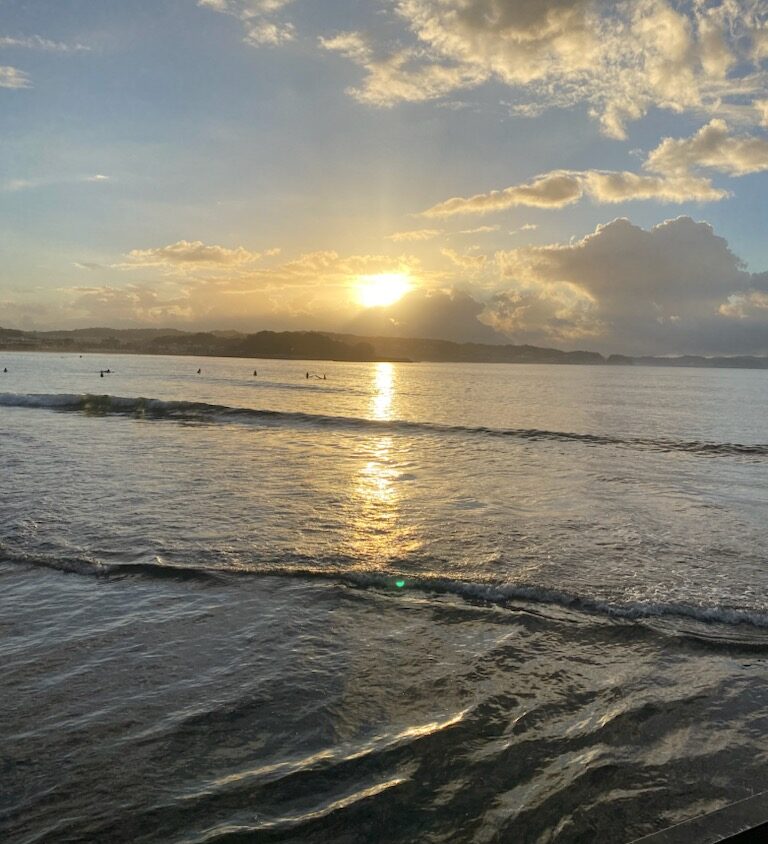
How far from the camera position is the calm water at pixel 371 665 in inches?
173

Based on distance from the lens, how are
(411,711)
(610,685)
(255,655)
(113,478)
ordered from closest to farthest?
(411,711) → (610,685) → (255,655) → (113,478)

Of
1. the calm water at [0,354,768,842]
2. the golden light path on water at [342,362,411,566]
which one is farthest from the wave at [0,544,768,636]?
the golden light path on water at [342,362,411,566]

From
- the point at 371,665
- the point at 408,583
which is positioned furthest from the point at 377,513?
the point at 371,665

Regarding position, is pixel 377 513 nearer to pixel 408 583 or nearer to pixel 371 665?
pixel 408 583

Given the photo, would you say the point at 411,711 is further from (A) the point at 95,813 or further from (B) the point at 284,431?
(B) the point at 284,431

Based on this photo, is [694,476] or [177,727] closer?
[177,727]

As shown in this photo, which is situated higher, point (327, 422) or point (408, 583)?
point (327, 422)

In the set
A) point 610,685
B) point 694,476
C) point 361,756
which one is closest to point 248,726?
point 361,756

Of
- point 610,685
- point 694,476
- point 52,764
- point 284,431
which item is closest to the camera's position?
point 52,764

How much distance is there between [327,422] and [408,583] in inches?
1288

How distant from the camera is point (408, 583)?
360 inches

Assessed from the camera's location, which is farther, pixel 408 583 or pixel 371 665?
pixel 408 583

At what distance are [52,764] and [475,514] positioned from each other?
10.5m

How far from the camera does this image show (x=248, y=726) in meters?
5.33
